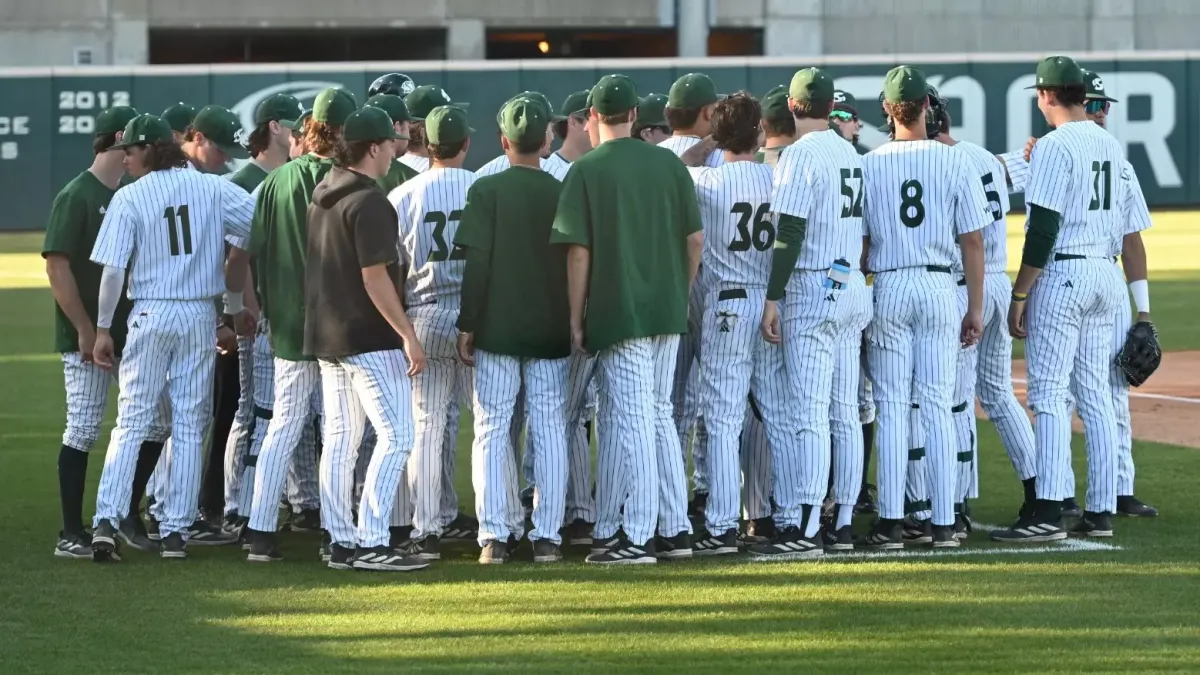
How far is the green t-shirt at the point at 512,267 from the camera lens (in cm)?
790

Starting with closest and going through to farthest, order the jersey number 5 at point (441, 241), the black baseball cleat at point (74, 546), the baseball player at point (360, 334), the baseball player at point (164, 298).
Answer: the baseball player at point (360, 334) → the baseball player at point (164, 298) → the jersey number 5 at point (441, 241) → the black baseball cleat at point (74, 546)

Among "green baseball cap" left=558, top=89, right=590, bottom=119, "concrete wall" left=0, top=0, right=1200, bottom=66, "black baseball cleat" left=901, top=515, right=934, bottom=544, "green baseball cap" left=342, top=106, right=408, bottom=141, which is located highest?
"concrete wall" left=0, top=0, right=1200, bottom=66

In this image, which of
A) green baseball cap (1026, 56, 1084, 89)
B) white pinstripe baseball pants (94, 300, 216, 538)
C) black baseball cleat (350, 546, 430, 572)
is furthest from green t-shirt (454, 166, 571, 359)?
green baseball cap (1026, 56, 1084, 89)

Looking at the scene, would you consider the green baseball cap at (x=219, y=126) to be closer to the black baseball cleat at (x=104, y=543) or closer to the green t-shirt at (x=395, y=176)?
the green t-shirt at (x=395, y=176)

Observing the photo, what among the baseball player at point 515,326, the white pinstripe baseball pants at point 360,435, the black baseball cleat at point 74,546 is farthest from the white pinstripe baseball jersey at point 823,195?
the black baseball cleat at point 74,546

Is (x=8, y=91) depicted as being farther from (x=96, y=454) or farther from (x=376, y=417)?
(x=376, y=417)

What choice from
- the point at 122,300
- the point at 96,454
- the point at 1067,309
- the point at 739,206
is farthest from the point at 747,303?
the point at 96,454

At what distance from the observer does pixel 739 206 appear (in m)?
8.16

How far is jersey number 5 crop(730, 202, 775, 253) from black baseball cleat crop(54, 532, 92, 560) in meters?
3.25

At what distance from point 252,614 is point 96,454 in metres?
5.00

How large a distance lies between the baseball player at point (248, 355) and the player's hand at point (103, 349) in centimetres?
90

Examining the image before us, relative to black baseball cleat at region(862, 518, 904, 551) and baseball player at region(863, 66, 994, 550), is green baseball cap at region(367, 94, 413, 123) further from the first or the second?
black baseball cleat at region(862, 518, 904, 551)

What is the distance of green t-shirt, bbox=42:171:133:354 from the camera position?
327 inches

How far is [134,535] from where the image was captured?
28.0 ft
